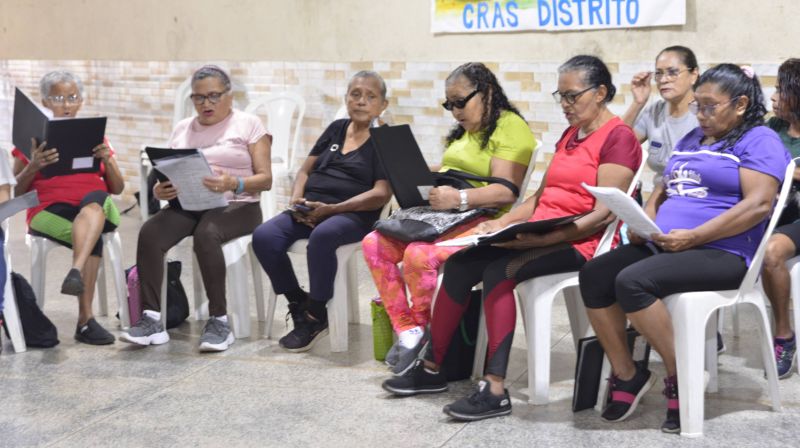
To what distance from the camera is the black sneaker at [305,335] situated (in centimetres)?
445

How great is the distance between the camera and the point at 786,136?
402 cm

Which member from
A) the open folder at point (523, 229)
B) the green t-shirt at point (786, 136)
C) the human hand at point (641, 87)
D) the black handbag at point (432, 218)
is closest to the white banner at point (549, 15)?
the human hand at point (641, 87)

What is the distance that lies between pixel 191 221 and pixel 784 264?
2.47m

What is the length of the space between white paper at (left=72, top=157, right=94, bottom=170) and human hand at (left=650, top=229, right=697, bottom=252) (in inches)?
104

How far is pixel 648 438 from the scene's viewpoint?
3318 mm

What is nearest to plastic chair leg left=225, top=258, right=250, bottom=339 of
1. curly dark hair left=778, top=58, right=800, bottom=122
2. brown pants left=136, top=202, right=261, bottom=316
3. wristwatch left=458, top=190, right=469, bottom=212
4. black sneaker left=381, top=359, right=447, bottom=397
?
brown pants left=136, top=202, right=261, bottom=316

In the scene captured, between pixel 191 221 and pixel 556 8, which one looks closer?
pixel 191 221

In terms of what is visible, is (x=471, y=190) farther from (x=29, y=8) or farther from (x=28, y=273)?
(x=29, y=8)

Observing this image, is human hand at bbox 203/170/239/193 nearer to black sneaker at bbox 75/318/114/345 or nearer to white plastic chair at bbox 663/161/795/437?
black sneaker at bbox 75/318/114/345

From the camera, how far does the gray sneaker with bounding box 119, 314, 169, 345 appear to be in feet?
14.8

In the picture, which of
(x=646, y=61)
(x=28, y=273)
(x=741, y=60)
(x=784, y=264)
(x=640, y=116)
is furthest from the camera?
(x=28, y=273)

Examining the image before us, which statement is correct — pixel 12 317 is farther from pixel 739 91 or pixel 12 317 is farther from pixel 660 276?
pixel 739 91

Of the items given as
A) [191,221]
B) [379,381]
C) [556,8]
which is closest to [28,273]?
[191,221]

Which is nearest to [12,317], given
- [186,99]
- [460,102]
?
[460,102]
